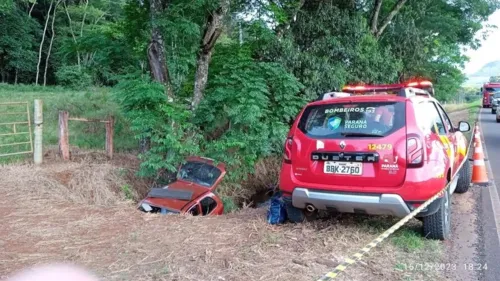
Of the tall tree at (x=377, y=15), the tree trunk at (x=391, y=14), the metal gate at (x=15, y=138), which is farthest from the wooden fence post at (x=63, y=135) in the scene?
the tree trunk at (x=391, y=14)

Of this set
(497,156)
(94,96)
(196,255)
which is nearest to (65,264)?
(196,255)

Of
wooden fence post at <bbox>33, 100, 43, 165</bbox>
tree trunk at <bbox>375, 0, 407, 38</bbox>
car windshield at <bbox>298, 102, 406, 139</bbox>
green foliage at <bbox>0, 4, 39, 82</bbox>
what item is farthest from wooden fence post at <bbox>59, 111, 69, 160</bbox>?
green foliage at <bbox>0, 4, 39, 82</bbox>

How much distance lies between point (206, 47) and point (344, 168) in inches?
228

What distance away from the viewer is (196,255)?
13.0 feet

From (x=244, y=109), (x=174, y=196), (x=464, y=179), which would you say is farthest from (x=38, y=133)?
(x=464, y=179)

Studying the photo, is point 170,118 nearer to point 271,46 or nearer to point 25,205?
point 25,205

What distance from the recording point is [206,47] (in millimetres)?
9203

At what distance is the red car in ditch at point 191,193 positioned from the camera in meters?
6.73

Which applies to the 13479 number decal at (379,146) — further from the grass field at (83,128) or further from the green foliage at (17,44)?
the green foliage at (17,44)

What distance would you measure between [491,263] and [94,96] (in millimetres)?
14943

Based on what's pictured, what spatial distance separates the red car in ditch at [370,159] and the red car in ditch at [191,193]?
8.17ft

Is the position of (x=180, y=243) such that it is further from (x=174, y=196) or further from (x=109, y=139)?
(x=109, y=139)

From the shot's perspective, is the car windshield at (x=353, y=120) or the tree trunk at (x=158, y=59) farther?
the tree trunk at (x=158, y=59)

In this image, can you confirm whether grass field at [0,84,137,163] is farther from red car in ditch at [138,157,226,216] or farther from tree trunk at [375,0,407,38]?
tree trunk at [375,0,407,38]
